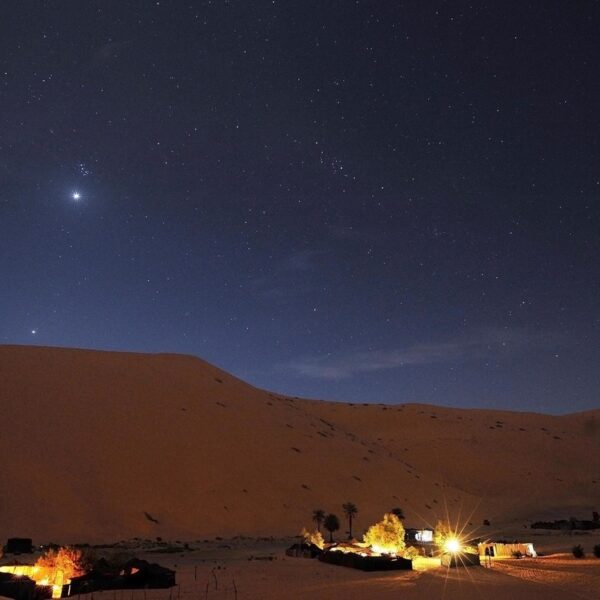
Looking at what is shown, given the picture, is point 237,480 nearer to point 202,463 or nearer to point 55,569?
point 202,463

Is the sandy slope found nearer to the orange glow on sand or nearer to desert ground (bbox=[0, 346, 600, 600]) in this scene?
desert ground (bbox=[0, 346, 600, 600])

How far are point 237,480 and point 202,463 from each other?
275cm

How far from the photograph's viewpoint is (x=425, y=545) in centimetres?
2942

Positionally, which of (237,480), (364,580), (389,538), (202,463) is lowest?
(364,580)

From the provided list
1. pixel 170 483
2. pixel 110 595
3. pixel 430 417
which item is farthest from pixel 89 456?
pixel 430 417

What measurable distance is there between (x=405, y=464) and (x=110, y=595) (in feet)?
160

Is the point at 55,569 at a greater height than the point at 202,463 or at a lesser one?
lesser

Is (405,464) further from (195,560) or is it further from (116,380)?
(195,560)

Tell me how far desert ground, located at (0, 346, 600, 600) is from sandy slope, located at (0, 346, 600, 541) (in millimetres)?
141

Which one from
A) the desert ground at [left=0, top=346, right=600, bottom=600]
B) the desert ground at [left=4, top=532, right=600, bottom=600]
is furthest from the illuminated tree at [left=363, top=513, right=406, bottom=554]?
the desert ground at [left=0, top=346, right=600, bottom=600]

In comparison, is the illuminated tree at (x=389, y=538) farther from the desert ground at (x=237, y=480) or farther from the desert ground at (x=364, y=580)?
the desert ground at (x=237, y=480)

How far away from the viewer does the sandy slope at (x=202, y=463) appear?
37375 millimetres

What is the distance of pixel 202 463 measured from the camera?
45781mm

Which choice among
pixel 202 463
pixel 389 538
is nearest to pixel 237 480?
pixel 202 463
